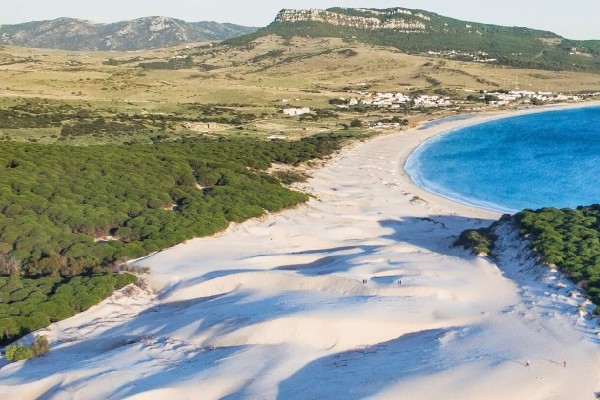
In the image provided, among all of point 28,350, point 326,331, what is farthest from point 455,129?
point 28,350

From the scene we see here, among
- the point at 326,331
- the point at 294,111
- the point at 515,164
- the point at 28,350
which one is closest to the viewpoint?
the point at 28,350

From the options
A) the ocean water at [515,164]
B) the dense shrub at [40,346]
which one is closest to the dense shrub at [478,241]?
the ocean water at [515,164]

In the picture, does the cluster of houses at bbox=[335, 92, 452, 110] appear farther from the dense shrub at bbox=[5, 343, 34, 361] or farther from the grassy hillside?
the dense shrub at bbox=[5, 343, 34, 361]

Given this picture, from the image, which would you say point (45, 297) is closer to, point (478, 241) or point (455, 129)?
point (478, 241)

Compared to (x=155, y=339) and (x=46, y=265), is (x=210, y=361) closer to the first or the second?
(x=155, y=339)

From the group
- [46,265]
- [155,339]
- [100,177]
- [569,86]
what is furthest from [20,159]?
[569,86]

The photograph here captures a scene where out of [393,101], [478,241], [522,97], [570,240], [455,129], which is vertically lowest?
[478,241]

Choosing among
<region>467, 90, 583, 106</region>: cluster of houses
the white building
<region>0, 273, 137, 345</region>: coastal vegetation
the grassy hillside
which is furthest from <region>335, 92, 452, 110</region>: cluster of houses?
<region>0, 273, 137, 345</region>: coastal vegetation
